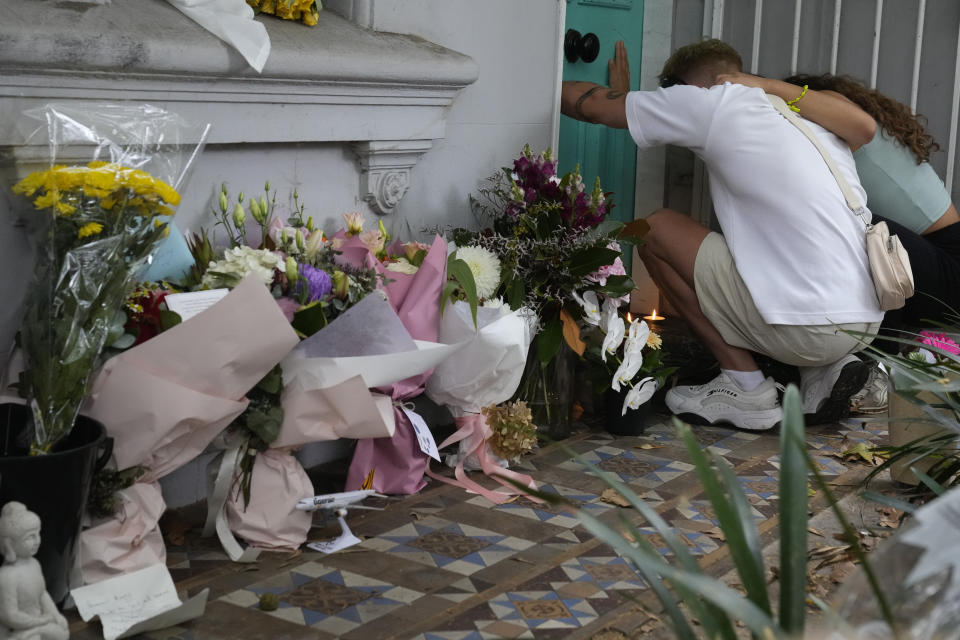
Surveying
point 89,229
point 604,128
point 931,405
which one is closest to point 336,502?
point 89,229

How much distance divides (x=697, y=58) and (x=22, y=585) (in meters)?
2.96

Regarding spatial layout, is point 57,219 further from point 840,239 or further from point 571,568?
point 840,239

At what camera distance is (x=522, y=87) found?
378cm

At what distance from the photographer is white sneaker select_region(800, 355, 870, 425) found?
363 centimetres

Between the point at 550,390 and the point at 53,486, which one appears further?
the point at 550,390

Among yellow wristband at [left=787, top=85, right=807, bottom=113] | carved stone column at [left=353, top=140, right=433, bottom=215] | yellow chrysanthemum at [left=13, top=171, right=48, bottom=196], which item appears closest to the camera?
yellow chrysanthemum at [left=13, top=171, right=48, bottom=196]

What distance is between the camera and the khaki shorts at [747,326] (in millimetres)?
3574

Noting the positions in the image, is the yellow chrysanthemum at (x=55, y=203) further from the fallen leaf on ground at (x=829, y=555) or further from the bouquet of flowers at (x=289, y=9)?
the fallen leaf on ground at (x=829, y=555)

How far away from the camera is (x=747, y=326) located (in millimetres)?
3686

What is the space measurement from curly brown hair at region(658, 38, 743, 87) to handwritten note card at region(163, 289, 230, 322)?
87.5 inches

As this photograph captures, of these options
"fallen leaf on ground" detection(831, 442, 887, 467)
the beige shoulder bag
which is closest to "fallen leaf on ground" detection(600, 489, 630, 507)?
"fallen leaf on ground" detection(831, 442, 887, 467)

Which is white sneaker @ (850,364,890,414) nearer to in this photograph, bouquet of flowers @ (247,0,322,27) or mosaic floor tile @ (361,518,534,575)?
mosaic floor tile @ (361,518,534,575)

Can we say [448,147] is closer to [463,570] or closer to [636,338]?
[636,338]

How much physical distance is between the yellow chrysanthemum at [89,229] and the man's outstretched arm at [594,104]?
2.16 m
